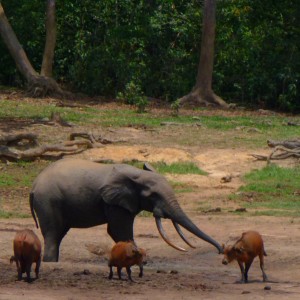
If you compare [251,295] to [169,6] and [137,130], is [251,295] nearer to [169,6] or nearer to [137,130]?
[137,130]

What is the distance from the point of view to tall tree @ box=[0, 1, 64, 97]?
1121 inches

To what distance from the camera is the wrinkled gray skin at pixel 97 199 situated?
461 inches

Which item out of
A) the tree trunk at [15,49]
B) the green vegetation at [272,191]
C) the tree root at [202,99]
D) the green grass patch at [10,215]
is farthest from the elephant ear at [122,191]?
the tree trunk at [15,49]

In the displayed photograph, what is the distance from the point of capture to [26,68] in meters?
28.8

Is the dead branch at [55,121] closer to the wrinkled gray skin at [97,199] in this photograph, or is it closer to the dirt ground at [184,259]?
the dirt ground at [184,259]

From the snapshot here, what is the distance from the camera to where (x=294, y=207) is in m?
16.6

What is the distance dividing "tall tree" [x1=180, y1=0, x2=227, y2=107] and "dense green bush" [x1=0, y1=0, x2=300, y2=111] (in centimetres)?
110

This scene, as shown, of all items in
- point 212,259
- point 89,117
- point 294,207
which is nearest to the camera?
point 212,259

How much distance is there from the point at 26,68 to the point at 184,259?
54.3ft

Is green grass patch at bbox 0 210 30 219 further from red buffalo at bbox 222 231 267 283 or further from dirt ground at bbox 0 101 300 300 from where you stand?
red buffalo at bbox 222 231 267 283

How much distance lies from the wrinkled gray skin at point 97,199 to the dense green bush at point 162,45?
17.3 meters

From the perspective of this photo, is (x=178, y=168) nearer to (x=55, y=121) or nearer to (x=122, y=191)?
(x=55, y=121)

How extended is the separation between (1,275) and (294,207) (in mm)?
7232

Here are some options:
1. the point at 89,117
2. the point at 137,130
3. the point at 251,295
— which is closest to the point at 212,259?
the point at 251,295
